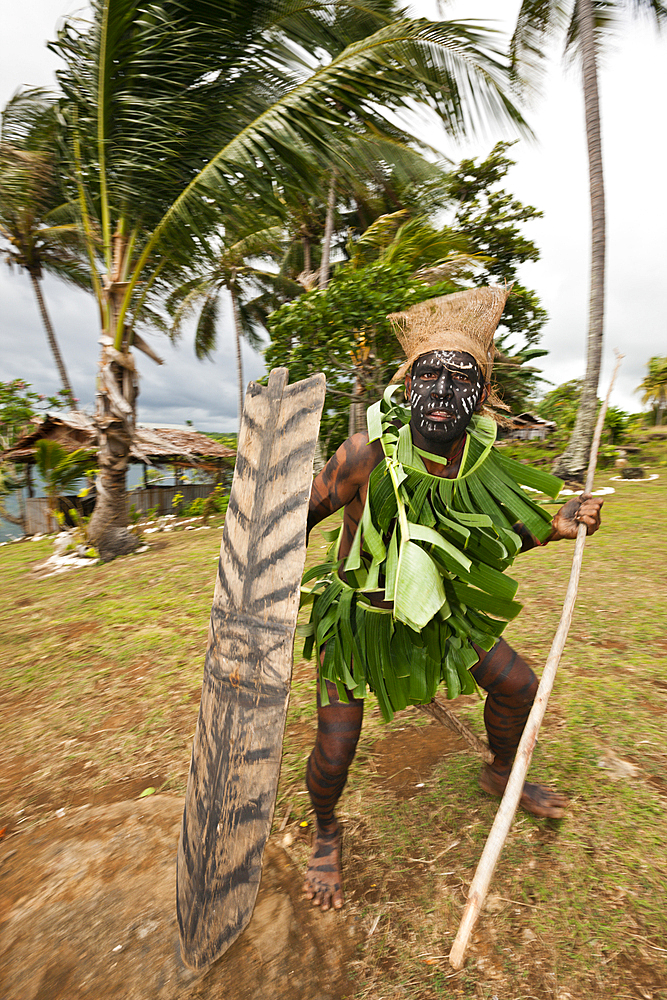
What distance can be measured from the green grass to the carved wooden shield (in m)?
0.46

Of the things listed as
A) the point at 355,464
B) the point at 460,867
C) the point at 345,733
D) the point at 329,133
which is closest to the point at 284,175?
the point at 329,133

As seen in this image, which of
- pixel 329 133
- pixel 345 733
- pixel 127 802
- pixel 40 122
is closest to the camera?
pixel 345 733

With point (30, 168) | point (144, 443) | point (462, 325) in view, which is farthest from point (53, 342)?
point (462, 325)

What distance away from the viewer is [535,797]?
177 centimetres

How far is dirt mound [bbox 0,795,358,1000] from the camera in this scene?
1.23m

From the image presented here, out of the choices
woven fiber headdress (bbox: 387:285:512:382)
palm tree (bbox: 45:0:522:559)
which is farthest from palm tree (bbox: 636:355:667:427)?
woven fiber headdress (bbox: 387:285:512:382)

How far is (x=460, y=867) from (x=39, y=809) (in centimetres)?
167

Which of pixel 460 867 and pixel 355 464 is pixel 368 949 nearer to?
pixel 460 867

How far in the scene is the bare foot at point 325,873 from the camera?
58.2 inches

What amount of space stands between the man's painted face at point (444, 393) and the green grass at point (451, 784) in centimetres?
139

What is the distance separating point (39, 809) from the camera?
201 centimetres

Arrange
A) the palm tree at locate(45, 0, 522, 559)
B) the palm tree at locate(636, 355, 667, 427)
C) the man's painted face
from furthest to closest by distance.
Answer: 1. the palm tree at locate(636, 355, 667, 427)
2. the palm tree at locate(45, 0, 522, 559)
3. the man's painted face

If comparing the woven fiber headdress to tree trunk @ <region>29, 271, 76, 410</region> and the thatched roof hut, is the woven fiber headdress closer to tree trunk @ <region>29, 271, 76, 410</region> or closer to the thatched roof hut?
the thatched roof hut

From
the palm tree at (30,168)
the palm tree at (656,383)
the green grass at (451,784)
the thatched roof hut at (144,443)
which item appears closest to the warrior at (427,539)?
the green grass at (451,784)
